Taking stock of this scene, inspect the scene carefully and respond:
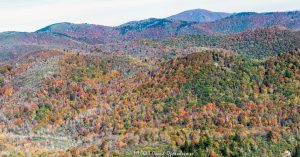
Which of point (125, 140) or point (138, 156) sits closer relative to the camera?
point (138, 156)

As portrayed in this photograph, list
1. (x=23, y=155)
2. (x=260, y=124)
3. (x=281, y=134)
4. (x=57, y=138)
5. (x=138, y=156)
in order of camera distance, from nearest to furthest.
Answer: (x=138, y=156) < (x=23, y=155) < (x=281, y=134) < (x=260, y=124) < (x=57, y=138)

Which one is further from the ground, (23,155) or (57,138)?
(23,155)

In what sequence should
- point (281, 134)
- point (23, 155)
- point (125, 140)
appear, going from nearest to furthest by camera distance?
point (23, 155)
point (125, 140)
point (281, 134)

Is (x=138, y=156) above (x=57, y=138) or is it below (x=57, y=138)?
above

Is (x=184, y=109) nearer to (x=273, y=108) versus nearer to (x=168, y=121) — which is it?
(x=168, y=121)

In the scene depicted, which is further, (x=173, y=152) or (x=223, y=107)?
(x=223, y=107)

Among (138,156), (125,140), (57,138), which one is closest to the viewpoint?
(138,156)

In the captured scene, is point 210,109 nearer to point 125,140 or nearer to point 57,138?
point 125,140

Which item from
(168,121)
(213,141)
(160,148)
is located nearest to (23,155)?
(160,148)

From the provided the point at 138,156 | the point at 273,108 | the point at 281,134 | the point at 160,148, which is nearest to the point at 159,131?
the point at 160,148
